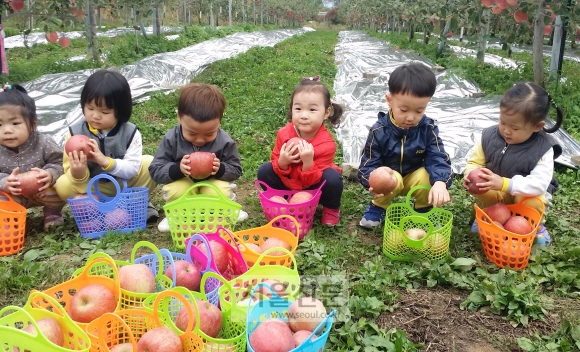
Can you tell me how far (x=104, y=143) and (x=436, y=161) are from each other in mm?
2485

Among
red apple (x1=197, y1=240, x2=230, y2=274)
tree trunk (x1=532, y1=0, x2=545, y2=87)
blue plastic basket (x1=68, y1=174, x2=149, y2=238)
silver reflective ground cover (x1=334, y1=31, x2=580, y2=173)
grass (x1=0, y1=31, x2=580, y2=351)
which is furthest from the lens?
tree trunk (x1=532, y1=0, x2=545, y2=87)

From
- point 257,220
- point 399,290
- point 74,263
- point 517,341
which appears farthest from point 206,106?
point 517,341

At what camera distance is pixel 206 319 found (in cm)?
199

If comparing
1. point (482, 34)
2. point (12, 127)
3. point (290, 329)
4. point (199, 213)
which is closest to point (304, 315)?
point (290, 329)

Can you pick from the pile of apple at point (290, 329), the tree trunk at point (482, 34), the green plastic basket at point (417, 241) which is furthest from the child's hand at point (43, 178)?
the tree trunk at point (482, 34)

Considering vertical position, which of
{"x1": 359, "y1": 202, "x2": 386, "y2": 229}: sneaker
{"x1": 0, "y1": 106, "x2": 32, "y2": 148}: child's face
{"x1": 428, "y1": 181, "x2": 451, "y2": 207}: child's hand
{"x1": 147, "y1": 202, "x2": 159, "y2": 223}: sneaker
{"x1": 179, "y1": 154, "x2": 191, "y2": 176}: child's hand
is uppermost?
{"x1": 0, "y1": 106, "x2": 32, "y2": 148}: child's face

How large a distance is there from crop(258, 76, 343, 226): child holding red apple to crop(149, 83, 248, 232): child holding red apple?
12.6 inches

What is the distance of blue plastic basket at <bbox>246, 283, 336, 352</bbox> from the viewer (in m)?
1.81

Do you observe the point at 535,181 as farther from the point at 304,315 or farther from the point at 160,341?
the point at 160,341

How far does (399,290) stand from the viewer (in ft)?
8.91

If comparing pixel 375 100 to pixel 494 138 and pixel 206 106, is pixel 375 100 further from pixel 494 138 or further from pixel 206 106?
pixel 206 106

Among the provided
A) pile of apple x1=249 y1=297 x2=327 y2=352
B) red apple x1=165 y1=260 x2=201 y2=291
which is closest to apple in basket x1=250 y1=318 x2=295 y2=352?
pile of apple x1=249 y1=297 x2=327 y2=352

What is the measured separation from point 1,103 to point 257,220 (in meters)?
2.00

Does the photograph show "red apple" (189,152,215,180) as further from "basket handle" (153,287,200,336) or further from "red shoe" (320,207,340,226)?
"basket handle" (153,287,200,336)
